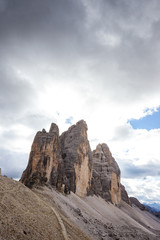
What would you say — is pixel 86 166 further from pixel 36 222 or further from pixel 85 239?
pixel 36 222

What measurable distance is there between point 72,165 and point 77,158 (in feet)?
10.6

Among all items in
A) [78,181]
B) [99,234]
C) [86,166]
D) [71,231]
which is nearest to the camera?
[71,231]

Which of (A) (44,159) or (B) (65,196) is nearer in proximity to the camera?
(B) (65,196)

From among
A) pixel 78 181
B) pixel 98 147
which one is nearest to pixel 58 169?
pixel 78 181

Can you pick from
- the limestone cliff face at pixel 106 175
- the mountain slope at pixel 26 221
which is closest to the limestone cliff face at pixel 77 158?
the limestone cliff face at pixel 106 175

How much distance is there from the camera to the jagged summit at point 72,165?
43.9 metres

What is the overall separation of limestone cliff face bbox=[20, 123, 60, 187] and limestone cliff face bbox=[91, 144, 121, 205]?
28106mm

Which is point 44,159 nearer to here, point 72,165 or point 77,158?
point 72,165

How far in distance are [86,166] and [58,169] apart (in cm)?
2038

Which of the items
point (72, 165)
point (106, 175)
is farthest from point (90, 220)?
point (106, 175)

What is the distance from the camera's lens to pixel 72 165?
58.3 m

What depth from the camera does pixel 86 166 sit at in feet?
218

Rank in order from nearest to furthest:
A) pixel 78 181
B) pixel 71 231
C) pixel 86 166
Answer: pixel 71 231 < pixel 78 181 < pixel 86 166

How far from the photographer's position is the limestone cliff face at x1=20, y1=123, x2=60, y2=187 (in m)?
42.5
